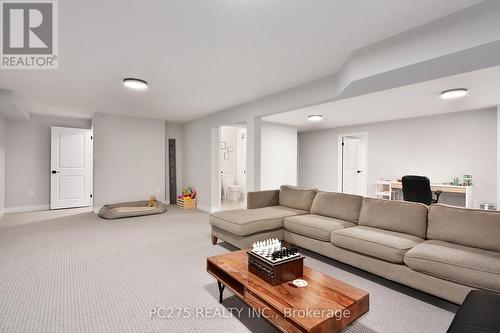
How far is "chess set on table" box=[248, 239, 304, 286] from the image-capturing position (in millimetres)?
1788

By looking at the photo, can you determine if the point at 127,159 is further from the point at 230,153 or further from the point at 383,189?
the point at 383,189

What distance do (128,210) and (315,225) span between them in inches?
170

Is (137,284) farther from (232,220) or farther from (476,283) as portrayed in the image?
(476,283)

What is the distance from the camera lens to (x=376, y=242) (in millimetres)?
2438

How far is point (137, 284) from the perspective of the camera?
2.44 meters

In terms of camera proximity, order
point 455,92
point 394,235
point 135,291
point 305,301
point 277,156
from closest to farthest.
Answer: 1. point 305,301
2. point 135,291
3. point 394,235
4. point 455,92
5. point 277,156

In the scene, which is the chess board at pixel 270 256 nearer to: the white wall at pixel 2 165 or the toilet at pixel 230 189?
the toilet at pixel 230 189

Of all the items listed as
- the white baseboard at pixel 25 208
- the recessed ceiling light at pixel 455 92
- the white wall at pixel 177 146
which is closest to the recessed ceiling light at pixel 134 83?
the white wall at pixel 177 146

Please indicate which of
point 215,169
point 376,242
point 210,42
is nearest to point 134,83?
point 210,42

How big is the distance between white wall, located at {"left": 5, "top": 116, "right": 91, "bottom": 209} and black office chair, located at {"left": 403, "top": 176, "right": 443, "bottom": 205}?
8.20 metres

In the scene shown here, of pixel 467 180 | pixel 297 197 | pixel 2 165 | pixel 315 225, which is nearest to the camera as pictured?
pixel 315 225

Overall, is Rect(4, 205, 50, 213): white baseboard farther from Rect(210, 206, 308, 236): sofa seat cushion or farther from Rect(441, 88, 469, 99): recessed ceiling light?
Rect(441, 88, 469, 99): recessed ceiling light

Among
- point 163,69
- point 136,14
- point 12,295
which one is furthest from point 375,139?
point 12,295

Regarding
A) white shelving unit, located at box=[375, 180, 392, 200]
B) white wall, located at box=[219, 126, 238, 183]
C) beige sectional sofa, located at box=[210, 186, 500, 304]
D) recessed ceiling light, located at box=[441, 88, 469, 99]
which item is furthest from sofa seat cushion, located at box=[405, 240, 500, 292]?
white wall, located at box=[219, 126, 238, 183]
